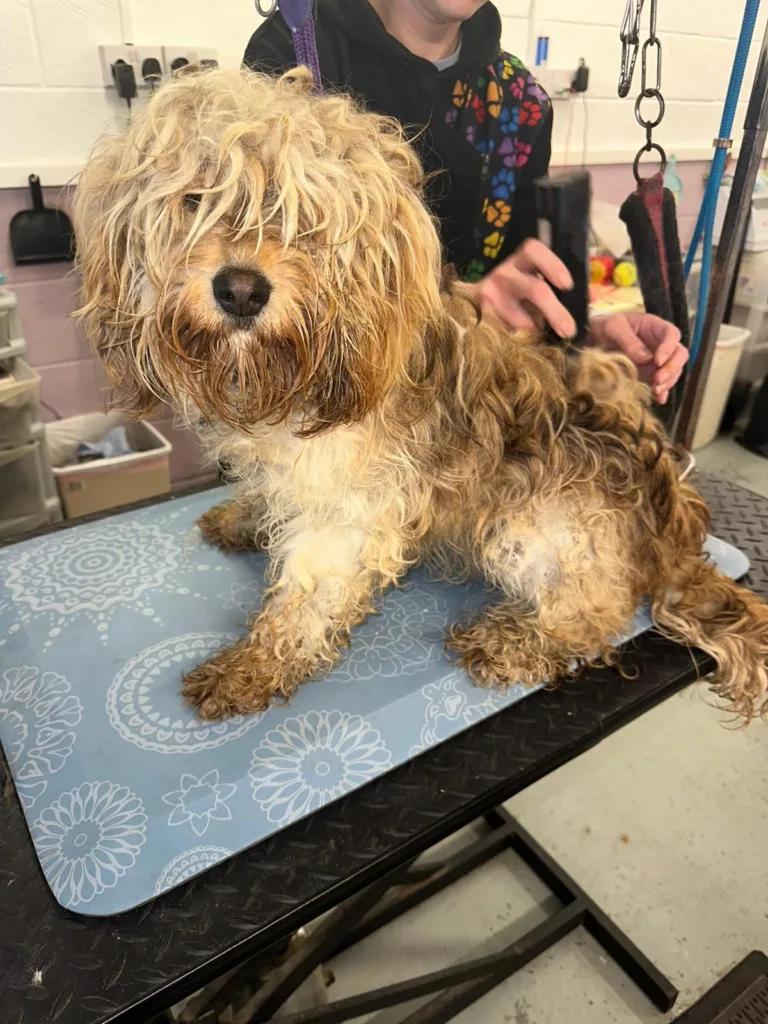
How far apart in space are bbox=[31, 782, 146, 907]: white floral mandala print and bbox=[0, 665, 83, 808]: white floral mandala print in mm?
59

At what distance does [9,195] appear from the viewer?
2168mm

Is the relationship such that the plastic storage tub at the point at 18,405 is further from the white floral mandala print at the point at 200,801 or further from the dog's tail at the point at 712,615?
the dog's tail at the point at 712,615

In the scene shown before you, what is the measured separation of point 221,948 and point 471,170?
1.37m

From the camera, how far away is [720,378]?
353 cm

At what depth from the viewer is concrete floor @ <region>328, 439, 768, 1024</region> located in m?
1.84

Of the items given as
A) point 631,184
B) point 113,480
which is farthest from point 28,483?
point 631,184

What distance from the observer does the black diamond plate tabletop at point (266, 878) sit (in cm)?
96

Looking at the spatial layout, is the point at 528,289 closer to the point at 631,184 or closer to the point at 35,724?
the point at 631,184

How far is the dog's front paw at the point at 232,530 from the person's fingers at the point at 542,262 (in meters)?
0.79

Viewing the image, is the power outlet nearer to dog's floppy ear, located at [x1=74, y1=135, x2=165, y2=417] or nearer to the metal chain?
dog's floppy ear, located at [x1=74, y1=135, x2=165, y2=417]

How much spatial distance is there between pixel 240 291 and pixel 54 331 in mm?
1761

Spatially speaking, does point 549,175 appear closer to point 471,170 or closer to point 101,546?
point 471,170

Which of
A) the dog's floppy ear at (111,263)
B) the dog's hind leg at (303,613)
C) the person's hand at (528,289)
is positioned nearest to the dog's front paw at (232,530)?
the dog's hind leg at (303,613)

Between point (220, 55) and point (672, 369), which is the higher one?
point (220, 55)
